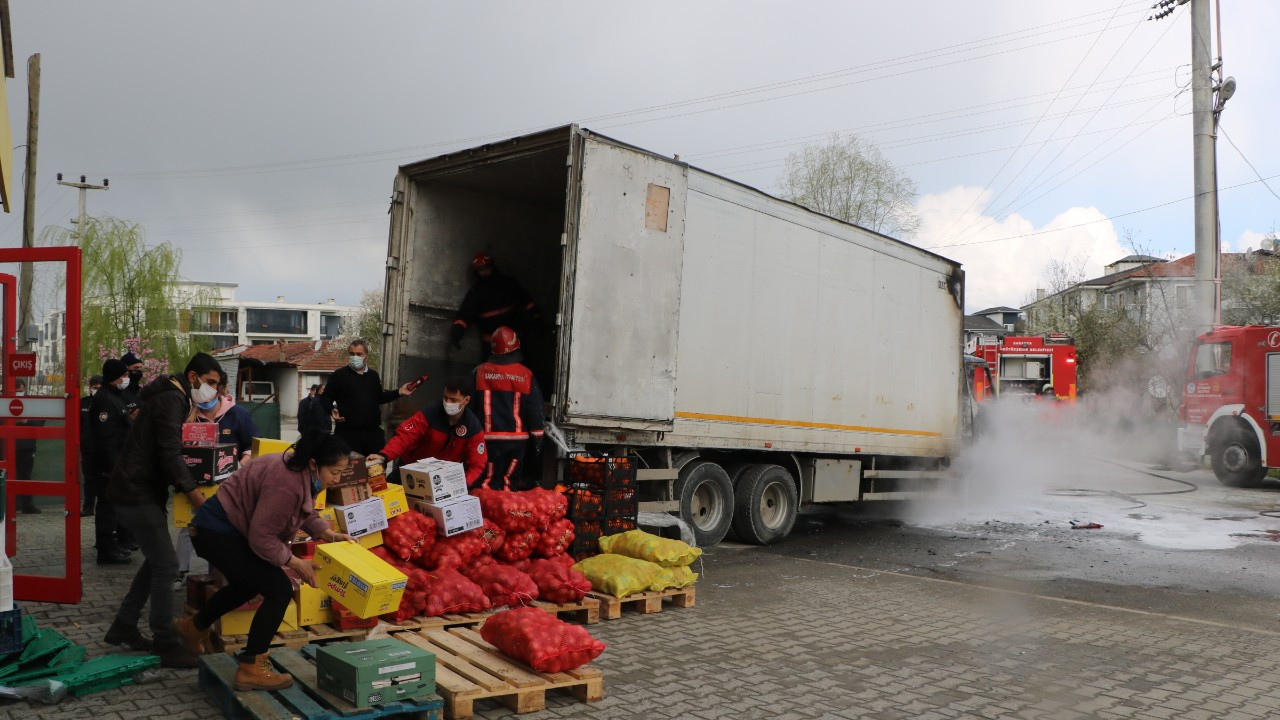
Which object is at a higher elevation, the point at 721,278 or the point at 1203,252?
the point at 1203,252

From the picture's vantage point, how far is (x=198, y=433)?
5.95 m

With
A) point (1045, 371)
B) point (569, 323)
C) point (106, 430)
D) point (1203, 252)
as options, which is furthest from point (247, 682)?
point (1045, 371)

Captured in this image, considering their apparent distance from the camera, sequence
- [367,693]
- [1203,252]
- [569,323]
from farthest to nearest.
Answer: [1203,252] → [569,323] → [367,693]

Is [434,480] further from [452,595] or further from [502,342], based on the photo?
[502,342]

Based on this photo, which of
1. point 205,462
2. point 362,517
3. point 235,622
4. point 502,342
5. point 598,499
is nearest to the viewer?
point 235,622

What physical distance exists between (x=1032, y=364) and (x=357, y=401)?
81.7 ft

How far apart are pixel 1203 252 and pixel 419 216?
63.7 feet

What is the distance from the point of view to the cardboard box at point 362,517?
5.93m

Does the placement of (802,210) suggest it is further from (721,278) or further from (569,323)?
(569,323)

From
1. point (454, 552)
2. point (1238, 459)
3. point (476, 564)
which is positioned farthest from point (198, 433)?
point (1238, 459)

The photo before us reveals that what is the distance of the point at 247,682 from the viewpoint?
429 cm

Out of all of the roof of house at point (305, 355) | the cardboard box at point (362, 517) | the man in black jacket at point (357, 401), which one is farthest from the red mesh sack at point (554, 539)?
the roof of house at point (305, 355)

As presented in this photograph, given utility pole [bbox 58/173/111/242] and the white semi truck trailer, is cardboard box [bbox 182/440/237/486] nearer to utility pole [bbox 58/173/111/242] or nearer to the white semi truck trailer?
the white semi truck trailer

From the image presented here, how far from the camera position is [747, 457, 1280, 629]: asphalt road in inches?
322
